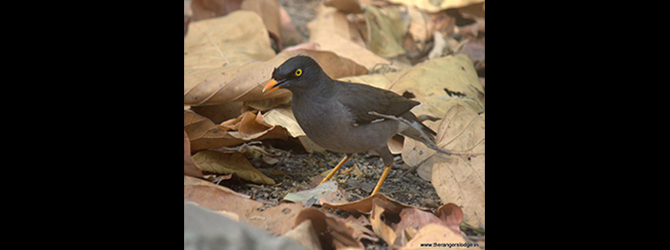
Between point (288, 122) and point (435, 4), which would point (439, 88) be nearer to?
point (288, 122)

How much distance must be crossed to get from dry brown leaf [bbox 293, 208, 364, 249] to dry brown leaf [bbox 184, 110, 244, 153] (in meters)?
0.74

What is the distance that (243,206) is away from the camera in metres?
2.01

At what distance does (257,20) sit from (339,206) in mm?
1988

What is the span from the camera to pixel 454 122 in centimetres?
226

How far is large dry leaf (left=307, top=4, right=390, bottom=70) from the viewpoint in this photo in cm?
310

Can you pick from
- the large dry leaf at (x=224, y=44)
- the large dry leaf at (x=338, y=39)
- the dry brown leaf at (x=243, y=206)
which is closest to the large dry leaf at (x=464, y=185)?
the dry brown leaf at (x=243, y=206)

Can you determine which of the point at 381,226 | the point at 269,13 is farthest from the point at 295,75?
the point at 269,13

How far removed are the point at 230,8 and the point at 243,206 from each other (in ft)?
8.37

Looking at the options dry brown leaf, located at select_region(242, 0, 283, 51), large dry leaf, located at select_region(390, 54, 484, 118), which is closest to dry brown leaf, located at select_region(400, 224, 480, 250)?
large dry leaf, located at select_region(390, 54, 484, 118)

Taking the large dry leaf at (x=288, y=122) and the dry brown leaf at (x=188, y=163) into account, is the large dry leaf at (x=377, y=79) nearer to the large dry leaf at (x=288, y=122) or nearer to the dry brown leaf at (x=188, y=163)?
the large dry leaf at (x=288, y=122)
